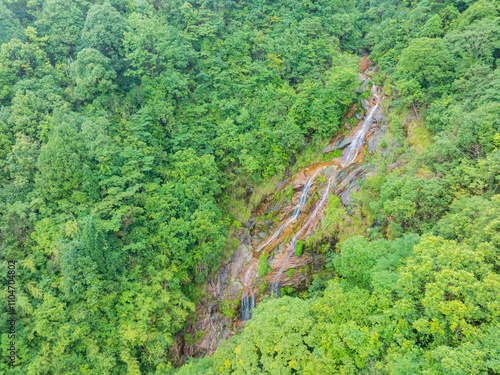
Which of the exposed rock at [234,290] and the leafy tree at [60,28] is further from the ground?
the leafy tree at [60,28]

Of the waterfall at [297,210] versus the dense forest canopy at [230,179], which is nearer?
the dense forest canopy at [230,179]

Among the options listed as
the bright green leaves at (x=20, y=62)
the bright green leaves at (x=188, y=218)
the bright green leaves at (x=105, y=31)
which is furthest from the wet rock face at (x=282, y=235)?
the bright green leaves at (x=20, y=62)

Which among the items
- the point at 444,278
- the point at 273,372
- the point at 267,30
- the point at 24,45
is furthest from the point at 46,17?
the point at 444,278

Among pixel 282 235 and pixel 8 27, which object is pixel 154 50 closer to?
pixel 8 27

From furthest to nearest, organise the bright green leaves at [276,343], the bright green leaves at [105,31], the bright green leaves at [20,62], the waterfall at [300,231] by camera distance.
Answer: the bright green leaves at [105,31] → the waterfall at [300,231] → the bright green leaves at [20,62] → the bright green leaves at [276,343]

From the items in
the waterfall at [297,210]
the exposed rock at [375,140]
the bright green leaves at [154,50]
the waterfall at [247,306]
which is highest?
the bright green leaves at [154,50]

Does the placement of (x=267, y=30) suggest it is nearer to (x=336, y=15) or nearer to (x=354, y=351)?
(x=336, y=15)

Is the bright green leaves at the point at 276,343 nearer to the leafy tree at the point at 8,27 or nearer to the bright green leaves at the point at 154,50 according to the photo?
the bright green leaves at the point at 154,50

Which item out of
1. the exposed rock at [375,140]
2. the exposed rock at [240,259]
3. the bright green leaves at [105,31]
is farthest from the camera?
the bright green leaves at [105,31]

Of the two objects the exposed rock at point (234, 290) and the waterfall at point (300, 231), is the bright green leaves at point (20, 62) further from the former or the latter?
the waterfall at point (300, 231)
